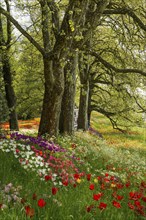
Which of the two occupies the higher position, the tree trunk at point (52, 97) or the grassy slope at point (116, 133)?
the tree trunk at point (52, 97)

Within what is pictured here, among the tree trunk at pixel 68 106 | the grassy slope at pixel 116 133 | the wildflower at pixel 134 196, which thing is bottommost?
the grassy slope at pixel 116 133

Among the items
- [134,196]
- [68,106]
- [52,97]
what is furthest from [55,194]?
[68,106]

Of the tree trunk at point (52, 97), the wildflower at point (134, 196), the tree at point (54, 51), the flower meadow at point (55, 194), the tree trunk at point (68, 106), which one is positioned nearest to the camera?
the flower meadow at point (55, 194)

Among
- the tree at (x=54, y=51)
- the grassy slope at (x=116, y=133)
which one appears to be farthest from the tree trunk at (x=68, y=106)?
the grassy slope at (x=116, y=133)

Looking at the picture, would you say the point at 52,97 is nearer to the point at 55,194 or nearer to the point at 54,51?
the point at 54,51

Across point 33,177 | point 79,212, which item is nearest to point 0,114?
point 33,177

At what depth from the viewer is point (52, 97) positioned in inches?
453

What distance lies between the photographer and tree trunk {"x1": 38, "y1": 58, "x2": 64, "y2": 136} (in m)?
11.2

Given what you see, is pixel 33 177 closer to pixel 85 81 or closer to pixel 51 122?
pixel 51 122

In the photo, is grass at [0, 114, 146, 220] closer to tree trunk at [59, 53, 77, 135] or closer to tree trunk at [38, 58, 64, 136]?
tree trunk at [38, 58, 64, 136]

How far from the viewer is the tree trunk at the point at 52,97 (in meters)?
11.2

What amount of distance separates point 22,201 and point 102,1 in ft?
27.3

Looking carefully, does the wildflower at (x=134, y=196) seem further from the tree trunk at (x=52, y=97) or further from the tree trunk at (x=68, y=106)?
the tree trunk at (x=68, y=106)

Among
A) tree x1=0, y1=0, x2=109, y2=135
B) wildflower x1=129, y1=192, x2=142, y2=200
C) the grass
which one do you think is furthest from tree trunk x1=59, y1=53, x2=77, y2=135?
wildflower x1=129, y1=192, x2=142, y2=200
